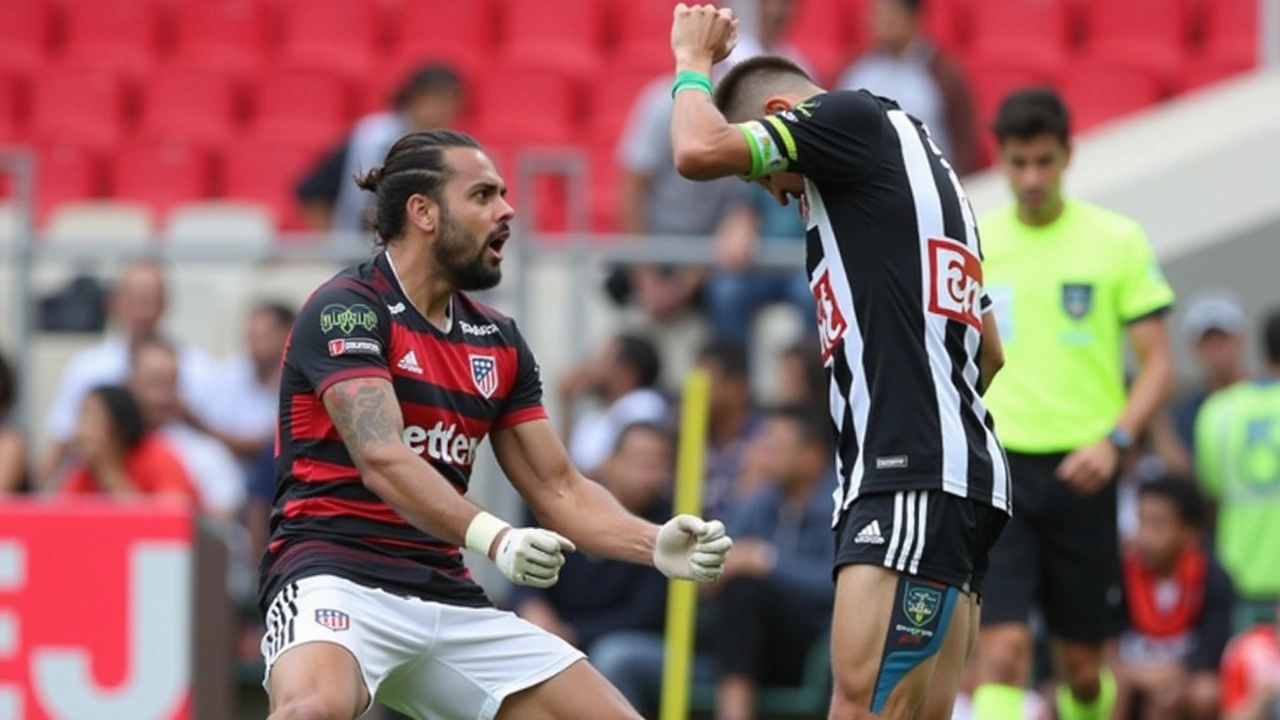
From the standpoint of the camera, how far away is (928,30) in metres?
15.3

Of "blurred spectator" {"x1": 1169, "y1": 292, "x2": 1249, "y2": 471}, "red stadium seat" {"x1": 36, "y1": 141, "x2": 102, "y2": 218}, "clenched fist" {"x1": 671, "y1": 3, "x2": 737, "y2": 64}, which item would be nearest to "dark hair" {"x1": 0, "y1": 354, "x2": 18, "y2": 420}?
"red stadium seat" {"x1": 36, "y1": 141, "x2": 102, "y2": 218}

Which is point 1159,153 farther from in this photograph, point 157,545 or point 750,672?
point 157,545

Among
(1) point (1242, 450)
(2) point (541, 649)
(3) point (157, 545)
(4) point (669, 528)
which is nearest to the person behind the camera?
(4) point (669, 528)

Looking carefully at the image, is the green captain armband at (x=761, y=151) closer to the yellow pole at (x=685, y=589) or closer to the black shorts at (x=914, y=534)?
the black shorts at (x=914, y=534)

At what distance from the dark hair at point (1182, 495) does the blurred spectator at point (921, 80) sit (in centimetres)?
216

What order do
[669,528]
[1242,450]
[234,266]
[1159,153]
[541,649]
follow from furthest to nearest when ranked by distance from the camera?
[1159,153], [234,266], [1242,450], [541,649], [669,528]

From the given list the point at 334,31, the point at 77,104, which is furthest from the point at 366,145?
the point at 77,104

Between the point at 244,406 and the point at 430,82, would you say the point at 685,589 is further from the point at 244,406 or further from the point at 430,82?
the point at 430,82

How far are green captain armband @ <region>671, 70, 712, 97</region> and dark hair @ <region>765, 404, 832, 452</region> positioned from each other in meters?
4.46

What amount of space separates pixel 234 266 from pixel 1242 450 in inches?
196

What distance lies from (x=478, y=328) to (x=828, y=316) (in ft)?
3.54

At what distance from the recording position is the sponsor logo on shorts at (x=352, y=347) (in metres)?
6.32

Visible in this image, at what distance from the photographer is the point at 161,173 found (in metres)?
14.8

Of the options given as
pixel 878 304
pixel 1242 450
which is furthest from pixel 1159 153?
pixel 878 304
